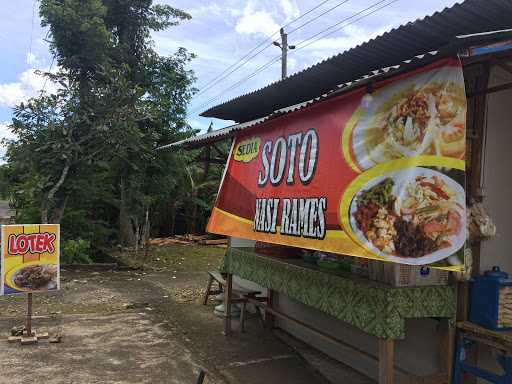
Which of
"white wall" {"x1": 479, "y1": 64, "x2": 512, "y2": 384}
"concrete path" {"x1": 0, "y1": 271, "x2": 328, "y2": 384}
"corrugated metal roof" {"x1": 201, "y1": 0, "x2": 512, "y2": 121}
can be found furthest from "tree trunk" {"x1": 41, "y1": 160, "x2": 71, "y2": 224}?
"white wall" {"x1": 479, "y1": 64, "x2": 512, "y2": 384}

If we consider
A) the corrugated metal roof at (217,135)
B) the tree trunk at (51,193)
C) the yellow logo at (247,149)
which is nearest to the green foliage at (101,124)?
the tree trunk at (51,193)

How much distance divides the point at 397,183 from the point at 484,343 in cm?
153

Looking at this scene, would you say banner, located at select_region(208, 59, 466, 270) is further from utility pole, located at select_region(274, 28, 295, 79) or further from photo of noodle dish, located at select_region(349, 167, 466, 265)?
utility pole, located at select_region(274, 28, 295, 79)

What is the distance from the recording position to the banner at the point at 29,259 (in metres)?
6.35

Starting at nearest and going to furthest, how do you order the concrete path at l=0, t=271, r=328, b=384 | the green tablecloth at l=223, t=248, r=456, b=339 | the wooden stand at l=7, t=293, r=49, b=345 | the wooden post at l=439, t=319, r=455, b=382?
the green tablecloth at l=223, t=248, r=456, b=339, the wooden post at l=439, t=319, r=455, b=382, the concrete path at l=0, t=271, r=328, b=384, the wooden stand at l=7, t=293, r=49, b=345

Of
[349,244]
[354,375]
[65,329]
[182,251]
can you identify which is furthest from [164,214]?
[349,244]

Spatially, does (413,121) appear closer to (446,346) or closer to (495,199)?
(495,199)

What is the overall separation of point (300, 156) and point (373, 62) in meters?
1.16

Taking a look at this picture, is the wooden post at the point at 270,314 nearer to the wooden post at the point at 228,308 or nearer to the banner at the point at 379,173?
the wooden post at the point at 228,308

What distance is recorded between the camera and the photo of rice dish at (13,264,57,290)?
6.42 metres

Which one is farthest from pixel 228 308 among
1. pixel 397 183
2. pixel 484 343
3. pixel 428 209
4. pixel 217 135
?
pixel 428 209

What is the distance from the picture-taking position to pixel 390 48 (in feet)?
13.1

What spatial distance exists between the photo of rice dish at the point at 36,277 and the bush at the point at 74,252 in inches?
249

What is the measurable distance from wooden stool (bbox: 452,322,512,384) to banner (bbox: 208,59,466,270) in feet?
3.07
